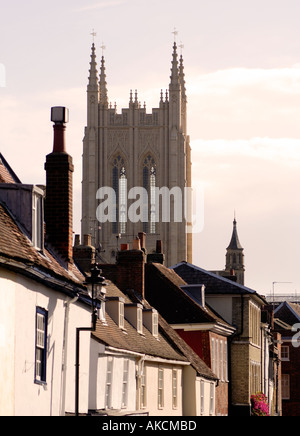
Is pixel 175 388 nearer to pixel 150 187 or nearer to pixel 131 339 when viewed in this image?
pixel 131 339

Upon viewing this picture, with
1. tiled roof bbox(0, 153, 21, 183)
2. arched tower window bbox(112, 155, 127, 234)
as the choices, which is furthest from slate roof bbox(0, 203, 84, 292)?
arched tower window bbox(112, 155, 127, 234)

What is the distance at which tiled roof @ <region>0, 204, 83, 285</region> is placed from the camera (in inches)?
685

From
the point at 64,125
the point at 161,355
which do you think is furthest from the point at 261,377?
the point at 64,125

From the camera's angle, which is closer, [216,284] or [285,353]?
[216,284]

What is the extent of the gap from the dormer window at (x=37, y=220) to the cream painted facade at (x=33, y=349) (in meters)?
0.98

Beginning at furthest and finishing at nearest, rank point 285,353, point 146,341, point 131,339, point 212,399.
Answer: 1. point 285,353
2. point 212,399
3. point 146,341
4. point 131,339

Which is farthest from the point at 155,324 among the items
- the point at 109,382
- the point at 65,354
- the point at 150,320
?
the point at 65,354

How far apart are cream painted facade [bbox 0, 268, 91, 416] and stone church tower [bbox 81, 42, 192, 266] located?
123m

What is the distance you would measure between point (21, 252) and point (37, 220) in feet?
7.80

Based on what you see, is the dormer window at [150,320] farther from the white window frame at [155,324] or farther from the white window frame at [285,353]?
the white window frame at [285,353]

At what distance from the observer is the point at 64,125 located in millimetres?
22969

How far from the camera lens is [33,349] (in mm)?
18594

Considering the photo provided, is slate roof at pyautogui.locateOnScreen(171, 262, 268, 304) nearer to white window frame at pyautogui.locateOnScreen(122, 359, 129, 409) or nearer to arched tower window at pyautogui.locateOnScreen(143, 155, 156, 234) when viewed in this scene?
white window frame at pyautogui.locateOnScreen(122, 359, 129, 409)

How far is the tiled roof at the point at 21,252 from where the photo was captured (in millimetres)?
17394
